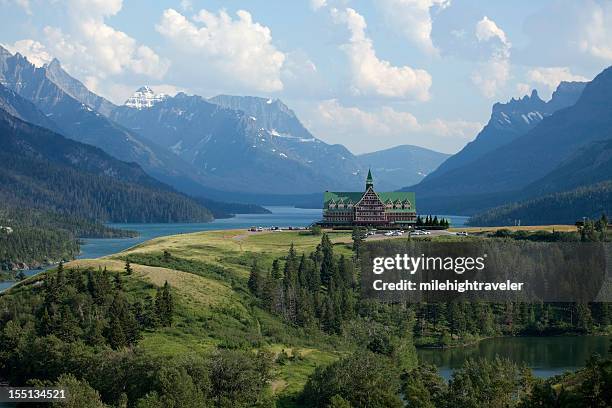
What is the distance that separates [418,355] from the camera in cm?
14188

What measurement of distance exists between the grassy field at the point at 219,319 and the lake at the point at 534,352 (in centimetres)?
1859

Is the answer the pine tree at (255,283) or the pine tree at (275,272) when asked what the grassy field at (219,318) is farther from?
the pine tree at (275,272)

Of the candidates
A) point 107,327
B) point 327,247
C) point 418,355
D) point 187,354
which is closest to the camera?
point 187,354

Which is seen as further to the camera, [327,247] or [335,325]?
[327,247]

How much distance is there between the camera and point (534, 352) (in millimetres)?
145750

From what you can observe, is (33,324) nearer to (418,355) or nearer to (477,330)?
(418,355)

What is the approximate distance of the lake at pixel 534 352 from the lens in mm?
133625

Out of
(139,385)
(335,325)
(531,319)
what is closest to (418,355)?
(335,325)

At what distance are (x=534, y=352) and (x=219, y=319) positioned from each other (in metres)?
57.8

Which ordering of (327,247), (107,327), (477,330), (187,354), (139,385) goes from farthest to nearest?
(327,247) → (477,330) → (107,327) → (187,354) → (139,385)

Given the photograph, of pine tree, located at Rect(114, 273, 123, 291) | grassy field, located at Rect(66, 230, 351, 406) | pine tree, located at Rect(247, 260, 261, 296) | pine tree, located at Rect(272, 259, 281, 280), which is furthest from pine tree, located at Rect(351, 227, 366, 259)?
pine tree, located at Rect(114, 273, 123, 291)

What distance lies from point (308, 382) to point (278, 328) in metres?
35.1

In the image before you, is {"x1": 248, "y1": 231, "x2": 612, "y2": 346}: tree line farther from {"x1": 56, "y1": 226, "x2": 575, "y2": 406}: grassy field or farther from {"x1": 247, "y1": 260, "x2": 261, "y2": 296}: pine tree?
{"x1": 56, "y1": 226, "x2": 575, "y2": 406}: grassy field

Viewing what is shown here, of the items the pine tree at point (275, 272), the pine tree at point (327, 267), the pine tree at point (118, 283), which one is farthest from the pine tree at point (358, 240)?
the pine tree at point (118, 283)
